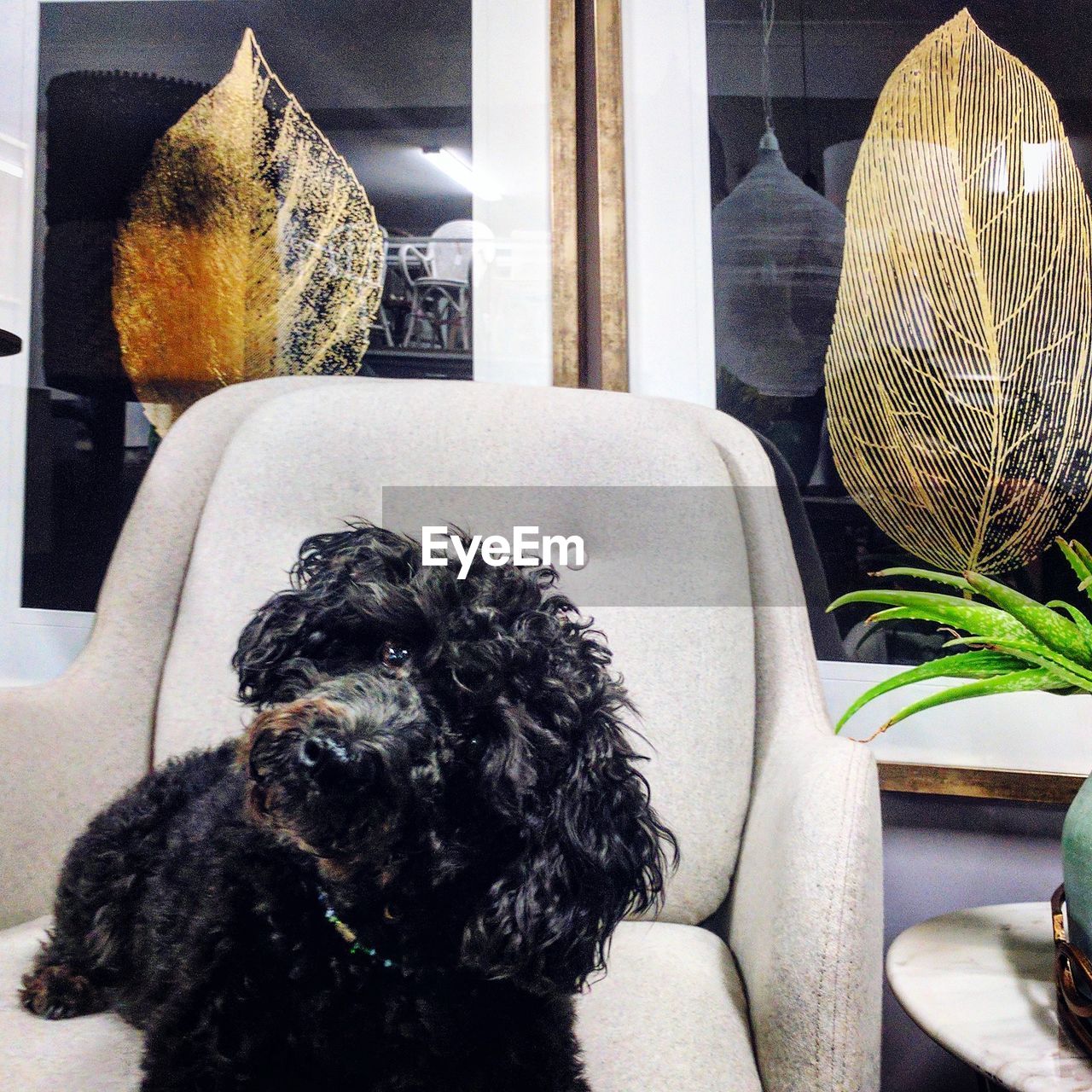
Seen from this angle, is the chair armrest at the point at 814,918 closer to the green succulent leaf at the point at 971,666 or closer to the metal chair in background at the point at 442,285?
the green succulent leaf at the point at 971,666

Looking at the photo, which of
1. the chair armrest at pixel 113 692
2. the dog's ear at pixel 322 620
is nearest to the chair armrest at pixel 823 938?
the dog's ear at pixel 322 620

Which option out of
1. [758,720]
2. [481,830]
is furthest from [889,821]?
[481,830]

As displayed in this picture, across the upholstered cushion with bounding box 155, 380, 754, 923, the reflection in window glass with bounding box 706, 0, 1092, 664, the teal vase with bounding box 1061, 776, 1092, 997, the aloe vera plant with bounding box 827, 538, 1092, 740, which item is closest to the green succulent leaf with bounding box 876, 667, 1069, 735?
the aloe vera plant with bounding box 827, 538, 1092, 740

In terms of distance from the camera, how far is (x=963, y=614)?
0.86m

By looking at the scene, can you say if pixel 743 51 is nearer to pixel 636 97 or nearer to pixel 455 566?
pixel 636 97

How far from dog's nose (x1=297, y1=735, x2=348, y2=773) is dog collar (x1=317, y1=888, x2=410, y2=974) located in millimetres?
170

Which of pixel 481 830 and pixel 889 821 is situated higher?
pixel 481 830

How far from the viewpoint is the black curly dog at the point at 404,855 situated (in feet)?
2.10

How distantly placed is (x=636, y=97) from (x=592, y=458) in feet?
2.33

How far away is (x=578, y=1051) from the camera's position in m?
0.71

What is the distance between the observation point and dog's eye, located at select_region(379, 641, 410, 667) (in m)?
0.71

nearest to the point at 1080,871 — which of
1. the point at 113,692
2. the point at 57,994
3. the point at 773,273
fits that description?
the point at 773,273

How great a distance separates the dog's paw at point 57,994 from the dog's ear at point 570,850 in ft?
1.51

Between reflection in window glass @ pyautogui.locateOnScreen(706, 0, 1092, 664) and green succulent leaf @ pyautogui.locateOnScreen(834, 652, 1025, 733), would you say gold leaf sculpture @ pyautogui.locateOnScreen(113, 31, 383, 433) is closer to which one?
reflection in window glass @ pyautogui.locateOnScreen(706, 0, 1092, 664)
